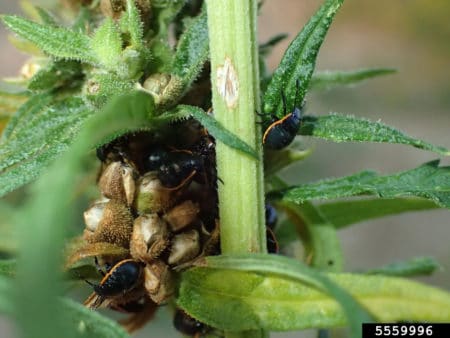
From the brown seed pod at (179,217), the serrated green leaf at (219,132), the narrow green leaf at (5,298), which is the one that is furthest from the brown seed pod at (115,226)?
the narrow green leaf at (5,298)

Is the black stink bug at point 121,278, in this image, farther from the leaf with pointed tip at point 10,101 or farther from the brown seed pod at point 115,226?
the leaf with pointed tip at point 10,101

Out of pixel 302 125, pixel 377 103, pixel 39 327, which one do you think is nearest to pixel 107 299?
pixel 302 125

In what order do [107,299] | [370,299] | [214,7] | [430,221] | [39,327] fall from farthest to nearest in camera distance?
[430,221] < [107,299] < [214,7] < [370,299] < [39,327]

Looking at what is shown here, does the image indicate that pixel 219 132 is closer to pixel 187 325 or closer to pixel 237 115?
pixel 237 115

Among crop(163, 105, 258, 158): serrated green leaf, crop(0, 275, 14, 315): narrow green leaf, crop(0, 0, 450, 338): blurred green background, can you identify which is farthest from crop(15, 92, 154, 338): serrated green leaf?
crop(0, 0, 450, 338): blurred green background

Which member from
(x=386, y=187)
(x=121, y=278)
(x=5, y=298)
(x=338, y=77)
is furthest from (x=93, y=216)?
(x=338, y=77)

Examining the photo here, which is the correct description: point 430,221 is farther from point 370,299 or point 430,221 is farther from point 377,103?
point 370,299

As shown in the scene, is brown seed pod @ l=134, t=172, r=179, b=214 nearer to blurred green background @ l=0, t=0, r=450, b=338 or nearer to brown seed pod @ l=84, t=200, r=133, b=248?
brown seed pod @ l=84, t=200, r=133, b=248
